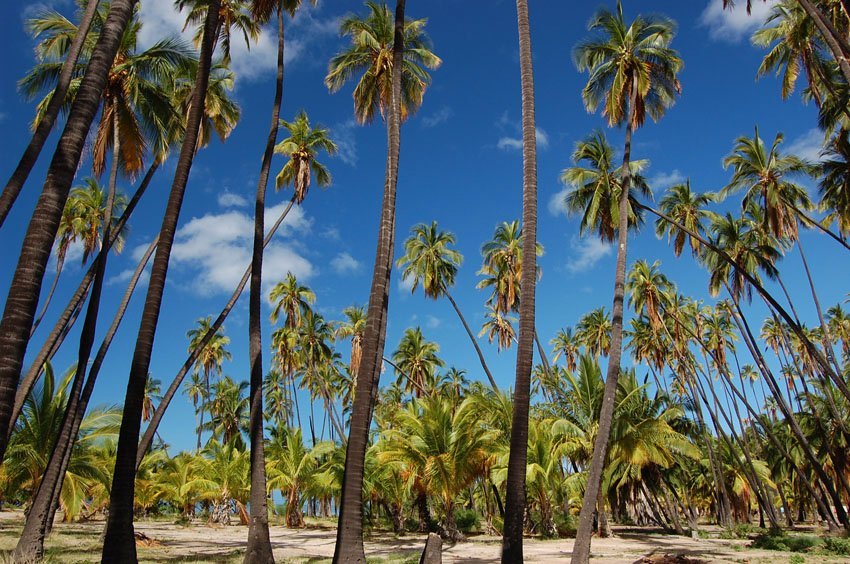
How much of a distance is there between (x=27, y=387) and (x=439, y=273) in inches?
966

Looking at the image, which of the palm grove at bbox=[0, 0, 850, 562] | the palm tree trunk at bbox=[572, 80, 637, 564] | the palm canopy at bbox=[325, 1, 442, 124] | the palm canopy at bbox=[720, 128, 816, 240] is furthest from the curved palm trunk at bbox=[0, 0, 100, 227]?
the palm canopy at bbox=[720, 128, 816, 240]

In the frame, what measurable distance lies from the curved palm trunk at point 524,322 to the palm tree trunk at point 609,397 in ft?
8.95

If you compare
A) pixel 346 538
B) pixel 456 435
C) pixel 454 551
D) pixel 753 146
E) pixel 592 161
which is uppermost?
pixel 753 146

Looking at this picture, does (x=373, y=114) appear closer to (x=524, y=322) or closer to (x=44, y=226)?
(x=524, y=322)

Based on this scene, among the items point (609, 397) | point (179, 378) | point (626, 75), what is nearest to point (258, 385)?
Result: point (179, 378)

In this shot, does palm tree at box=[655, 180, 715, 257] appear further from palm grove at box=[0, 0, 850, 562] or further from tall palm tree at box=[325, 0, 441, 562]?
tall palm tree at box=[325, 0, 441, 562]

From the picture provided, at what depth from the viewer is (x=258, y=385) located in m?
13.8

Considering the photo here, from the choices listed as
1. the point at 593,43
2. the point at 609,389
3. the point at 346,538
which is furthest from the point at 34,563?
the point at 593,43

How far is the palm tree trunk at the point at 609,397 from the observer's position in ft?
41.0

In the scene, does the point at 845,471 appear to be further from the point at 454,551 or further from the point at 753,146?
the point at 454,551

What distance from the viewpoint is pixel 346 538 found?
894 cm

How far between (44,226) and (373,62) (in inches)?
568

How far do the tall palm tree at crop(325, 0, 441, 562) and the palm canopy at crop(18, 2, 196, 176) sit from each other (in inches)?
218

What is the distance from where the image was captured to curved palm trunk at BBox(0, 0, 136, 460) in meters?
5.98
